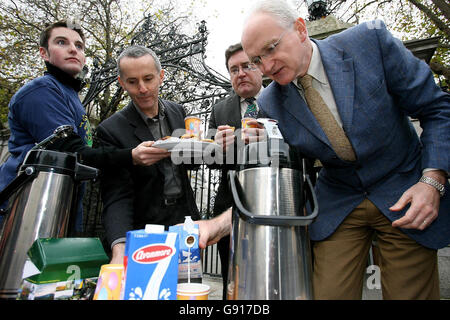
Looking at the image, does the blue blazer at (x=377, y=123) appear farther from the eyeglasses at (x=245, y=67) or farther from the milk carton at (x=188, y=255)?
the eyeglasses at (x=245, y=67)

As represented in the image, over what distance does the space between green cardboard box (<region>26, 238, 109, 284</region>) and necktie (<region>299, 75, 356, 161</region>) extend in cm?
119

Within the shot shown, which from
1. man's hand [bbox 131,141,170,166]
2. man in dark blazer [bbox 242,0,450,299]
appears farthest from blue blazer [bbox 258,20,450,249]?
man's hand [bbox 131,141,170,166]

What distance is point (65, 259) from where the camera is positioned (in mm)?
899

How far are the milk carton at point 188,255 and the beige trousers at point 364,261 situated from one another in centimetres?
80

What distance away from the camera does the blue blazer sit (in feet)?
4.07

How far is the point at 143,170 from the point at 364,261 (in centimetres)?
143

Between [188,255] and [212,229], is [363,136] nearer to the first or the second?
[212,229]

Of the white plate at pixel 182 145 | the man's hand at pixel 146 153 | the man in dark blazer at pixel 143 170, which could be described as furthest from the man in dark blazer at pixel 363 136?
the man in dark blazer at pixel 143 170

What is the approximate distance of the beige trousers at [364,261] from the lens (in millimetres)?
1283

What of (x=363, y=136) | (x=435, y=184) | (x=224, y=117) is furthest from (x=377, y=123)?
(x=224, y=117)
